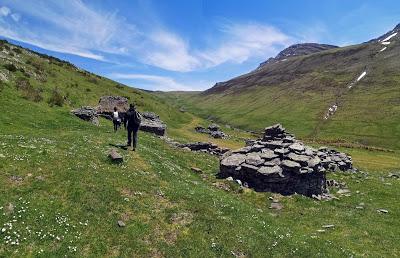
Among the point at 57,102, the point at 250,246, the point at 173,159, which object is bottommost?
the point at 250,246

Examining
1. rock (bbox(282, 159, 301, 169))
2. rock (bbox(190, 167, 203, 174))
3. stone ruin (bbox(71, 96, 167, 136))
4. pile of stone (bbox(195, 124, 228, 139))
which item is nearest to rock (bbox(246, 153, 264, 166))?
rock (bbox(282, 159, 301, 169))

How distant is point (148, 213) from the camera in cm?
2819

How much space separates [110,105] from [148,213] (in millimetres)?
50078

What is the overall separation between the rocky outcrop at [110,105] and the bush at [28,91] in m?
10.7

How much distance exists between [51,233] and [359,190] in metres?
36.9

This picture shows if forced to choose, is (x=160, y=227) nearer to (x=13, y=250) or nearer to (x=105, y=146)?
(x=13, y=250)

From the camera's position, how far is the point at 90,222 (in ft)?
84.0

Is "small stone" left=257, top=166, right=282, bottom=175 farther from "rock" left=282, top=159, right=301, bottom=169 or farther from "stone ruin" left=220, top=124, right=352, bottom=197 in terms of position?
"rock" left=282, top=159, right=301, bottom=169

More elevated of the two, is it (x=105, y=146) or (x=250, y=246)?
(x=105, y=146)

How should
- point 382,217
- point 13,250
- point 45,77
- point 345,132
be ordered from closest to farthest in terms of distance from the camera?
point 13,250 → point 382,217 → point 45,77 → point 345,132

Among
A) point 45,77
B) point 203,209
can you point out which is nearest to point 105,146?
point 203,209

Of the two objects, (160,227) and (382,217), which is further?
(382,217)

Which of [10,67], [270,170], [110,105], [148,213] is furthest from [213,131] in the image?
[148,213]

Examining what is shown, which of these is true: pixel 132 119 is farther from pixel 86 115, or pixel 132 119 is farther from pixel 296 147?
pixel 86 115
